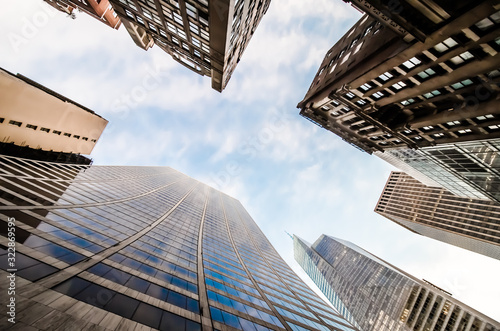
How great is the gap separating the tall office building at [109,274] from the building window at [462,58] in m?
29.3

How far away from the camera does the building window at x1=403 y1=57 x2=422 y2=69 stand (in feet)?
75.5

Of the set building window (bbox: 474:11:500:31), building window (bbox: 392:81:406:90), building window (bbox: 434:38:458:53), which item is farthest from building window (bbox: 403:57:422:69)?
building window (bbox: 474:11:500:31)

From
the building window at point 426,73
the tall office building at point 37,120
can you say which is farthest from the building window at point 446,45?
the tall office building at point 37,120

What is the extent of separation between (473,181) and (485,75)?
21.3 metres

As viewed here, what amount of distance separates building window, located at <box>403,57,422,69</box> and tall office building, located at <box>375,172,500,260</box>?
8270cm

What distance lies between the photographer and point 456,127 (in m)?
27.8

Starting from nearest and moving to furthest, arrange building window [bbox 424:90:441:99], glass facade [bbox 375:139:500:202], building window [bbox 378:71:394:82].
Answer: building window [bbox 424:90:441:99] < building window [bbox 378:71:394:82] < glass facade [bbox 375:139:500:202]

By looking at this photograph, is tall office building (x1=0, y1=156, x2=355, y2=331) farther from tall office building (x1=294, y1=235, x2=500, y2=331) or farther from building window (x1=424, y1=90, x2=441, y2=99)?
tall office building (x1=294, y1=235, x2=500, y2=331)

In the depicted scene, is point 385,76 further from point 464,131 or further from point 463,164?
point 463,164

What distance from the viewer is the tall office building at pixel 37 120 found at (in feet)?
110

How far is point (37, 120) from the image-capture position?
130 ft

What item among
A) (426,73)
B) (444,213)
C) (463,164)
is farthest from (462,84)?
(444,213)

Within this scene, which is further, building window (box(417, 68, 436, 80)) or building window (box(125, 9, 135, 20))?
building window (box(125, 9, 135, 20))

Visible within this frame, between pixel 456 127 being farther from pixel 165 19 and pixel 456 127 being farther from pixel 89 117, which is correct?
pixel 89 117
